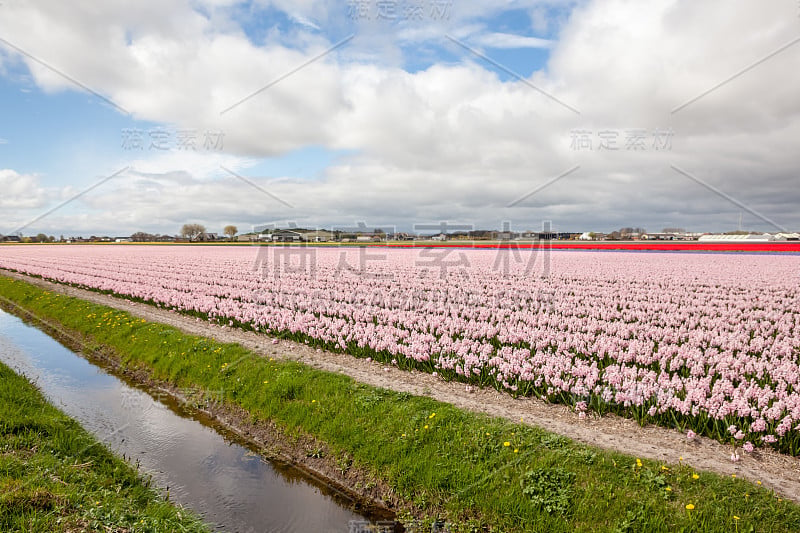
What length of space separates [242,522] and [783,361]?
12120 millimetres

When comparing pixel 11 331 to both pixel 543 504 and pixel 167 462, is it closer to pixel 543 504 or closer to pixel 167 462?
pixel 167 462

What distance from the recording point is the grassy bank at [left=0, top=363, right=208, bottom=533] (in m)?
4.66

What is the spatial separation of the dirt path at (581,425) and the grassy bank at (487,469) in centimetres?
50

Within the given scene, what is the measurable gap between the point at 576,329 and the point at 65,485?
43.1 ft

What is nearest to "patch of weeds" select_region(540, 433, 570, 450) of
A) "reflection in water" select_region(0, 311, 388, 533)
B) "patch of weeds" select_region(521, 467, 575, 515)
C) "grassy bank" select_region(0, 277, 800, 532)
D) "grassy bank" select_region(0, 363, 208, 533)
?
"grassy bank" select_region(0, 277, 800, 532)

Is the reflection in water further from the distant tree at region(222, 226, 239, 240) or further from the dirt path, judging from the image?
the distant tree at region(222, 226, 239, 240)

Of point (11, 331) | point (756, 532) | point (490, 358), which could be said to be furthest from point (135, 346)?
point (756, 532)

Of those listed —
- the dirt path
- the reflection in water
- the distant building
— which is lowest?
the reflection in water

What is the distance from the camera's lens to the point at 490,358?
10.2m

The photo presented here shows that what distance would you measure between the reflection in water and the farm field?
4.43 metres

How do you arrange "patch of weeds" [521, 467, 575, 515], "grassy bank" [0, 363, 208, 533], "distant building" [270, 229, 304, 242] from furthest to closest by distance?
"distant building" [270, 229, 304, 242] → "patch of weeds" [521, 467, 575, 515] → "grassy bank" [0, 363, 208, 533]

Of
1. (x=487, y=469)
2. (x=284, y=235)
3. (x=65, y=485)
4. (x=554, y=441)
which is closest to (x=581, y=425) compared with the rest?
(x=554, y=441)

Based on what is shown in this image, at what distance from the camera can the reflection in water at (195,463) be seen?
625 cm

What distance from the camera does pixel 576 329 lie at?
1363 cm
